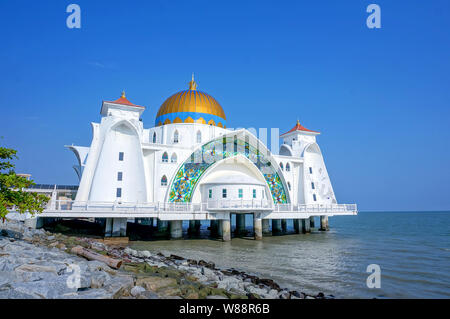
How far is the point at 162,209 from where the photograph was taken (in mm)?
22531

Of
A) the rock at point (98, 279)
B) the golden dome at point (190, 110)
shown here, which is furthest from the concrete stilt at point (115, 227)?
the rock at point (98, 279)

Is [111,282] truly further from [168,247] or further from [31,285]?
[168,247]

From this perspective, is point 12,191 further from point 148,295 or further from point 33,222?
point 33,222

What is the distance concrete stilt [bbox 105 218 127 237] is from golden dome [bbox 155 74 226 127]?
1202 centimetres

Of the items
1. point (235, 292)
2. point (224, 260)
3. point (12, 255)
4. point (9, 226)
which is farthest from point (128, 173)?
point (235, 292)

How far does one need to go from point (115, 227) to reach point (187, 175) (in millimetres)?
6959

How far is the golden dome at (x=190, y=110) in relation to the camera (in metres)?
30.0

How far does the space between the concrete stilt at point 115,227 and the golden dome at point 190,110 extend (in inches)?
473

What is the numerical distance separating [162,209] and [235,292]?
14.4 metres

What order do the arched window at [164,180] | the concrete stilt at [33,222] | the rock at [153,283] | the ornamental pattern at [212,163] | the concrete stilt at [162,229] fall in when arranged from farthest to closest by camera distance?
the concrete stilt at [162,229] → the ornamental pattern at [212,163] → the arched window at [164,180] → the concrete stilt at [33,222] → the rock at [153,283]

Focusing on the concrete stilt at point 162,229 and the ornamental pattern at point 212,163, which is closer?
the ornamental pattern at point 212,163

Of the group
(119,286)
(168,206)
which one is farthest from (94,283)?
(168,206)

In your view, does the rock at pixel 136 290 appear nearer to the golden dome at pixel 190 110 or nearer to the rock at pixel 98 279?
the rock at pixel 98 279

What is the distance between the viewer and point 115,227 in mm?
21656
